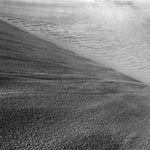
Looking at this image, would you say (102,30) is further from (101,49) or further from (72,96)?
(72,96)

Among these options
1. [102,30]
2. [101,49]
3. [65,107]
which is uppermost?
[102,30]

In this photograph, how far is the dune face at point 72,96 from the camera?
5.01ft

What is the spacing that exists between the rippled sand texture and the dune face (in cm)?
3

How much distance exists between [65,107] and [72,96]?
0.25 metres

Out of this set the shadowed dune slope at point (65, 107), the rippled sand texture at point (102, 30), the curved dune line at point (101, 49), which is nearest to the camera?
the shadowed dune slope at point (65, 107)

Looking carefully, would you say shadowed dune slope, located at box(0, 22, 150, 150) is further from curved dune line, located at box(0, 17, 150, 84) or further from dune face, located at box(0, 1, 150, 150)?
curved dune line, located at box(0, 17, 150, 84)

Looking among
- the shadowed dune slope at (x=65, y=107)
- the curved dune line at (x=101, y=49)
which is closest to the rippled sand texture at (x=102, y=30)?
the curved dune line at (x=101, y=49)

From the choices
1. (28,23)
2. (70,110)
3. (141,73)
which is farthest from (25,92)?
(28,23)

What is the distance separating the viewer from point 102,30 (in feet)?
17.8

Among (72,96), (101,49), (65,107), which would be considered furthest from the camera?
(101,49)

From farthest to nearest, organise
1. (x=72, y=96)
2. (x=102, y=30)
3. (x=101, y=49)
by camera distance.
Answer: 1. (x=102, y=30)
2. (x=101, y=49)
3. (x=72, y=96)

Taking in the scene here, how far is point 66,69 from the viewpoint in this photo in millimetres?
2869

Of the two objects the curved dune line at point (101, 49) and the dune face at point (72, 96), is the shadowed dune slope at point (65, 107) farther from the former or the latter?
the curved dune line at point (101, 49)

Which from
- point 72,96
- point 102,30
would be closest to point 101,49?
point 102,30
